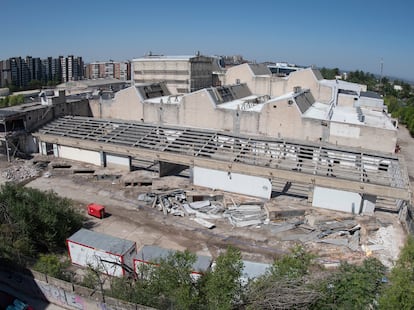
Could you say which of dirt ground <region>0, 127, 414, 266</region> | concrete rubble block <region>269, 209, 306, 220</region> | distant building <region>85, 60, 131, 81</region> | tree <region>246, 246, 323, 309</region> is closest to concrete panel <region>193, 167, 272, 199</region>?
dirt ground <region>0, 127, 414, 266</region>

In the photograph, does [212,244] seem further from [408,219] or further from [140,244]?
[408,219]

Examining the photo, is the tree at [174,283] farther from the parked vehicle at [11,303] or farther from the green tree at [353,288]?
the parked vehicle at [11,303]

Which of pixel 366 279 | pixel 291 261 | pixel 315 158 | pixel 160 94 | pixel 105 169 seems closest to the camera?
pixel 366 279

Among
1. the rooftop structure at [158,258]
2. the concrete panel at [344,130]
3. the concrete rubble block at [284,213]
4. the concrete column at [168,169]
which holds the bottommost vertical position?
the concrete rubble block at [284,213]

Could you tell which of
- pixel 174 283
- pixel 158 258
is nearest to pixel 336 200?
pixel 158 258

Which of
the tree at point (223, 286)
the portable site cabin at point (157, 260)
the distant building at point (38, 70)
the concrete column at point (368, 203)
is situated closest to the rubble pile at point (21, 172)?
the portable site cabin at point (157, 260)

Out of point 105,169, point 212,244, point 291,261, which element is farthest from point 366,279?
point 105,169

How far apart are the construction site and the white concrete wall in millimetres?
3385

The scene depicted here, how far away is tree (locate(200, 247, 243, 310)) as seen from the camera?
11.0 metres

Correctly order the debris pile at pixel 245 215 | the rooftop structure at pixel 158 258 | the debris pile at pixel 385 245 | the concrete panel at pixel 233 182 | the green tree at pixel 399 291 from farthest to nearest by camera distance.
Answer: the concrete panel at pixel 233 182
the debris pile at pixel 245 215
the debris pile at pixel 385 245
the rooftop structure at pixel 158 258
the green tree at pixel 399 291

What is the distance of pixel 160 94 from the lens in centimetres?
4550

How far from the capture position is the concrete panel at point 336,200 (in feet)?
74.2

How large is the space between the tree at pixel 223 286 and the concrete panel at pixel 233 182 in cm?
1313

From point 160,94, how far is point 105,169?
1815cm
